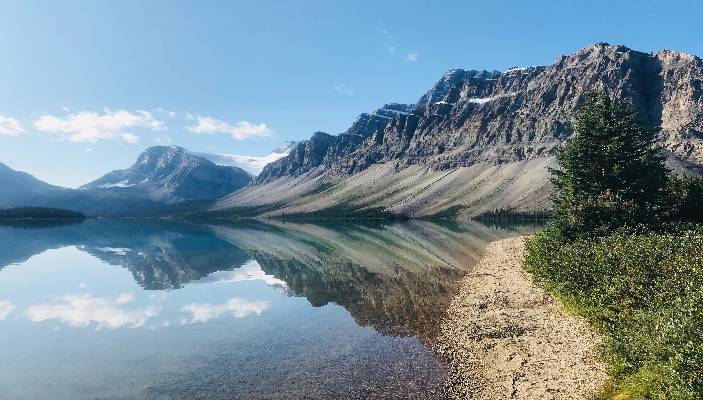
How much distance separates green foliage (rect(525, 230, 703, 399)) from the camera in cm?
1473

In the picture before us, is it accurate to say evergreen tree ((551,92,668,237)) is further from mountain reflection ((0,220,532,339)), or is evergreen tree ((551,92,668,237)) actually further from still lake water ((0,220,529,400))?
still lake water ((0,220,529,400))

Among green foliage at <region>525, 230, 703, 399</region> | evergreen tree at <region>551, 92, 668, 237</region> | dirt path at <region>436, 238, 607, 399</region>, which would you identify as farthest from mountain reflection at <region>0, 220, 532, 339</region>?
evergreen tree at <region>551, 92, 668, 237</region>

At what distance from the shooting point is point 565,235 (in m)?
47.1

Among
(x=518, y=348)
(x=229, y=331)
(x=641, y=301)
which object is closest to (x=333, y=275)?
(x=229, y=331)

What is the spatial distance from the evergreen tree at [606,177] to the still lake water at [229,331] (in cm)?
1516

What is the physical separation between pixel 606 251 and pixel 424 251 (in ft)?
199

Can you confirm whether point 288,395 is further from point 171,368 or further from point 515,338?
point 515,338

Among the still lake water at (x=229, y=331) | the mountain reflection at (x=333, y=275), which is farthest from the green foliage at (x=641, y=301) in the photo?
the mountain reflection at (x=333, y=275)

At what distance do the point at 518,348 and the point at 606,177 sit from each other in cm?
2999

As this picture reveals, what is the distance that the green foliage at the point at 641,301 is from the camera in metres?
14.7

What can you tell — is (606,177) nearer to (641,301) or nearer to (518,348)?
(641,301)

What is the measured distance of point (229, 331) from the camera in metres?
37.0

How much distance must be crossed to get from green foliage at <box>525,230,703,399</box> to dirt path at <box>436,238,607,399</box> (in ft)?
5.01

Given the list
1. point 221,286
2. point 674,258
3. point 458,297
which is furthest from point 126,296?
point 674,258
